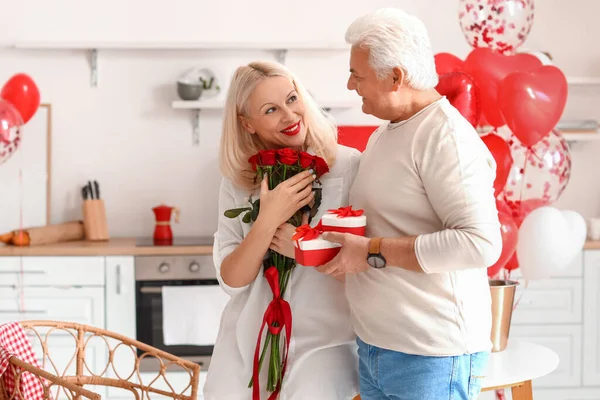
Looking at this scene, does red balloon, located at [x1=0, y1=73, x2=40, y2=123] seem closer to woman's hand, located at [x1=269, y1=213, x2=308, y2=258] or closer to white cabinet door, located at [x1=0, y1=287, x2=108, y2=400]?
white cabinet door, located at [x1=0, y1=287, x2=108, y2=400]

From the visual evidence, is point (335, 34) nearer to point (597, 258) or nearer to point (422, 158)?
point (597, 258)

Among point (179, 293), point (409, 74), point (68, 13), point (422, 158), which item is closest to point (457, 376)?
point (422, 158)

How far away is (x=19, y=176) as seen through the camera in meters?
4.11

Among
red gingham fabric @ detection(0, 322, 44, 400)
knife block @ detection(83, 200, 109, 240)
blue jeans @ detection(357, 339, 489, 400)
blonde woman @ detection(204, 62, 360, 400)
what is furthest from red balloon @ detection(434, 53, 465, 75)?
→ knife block @ detection(83, 200, 109, 240)

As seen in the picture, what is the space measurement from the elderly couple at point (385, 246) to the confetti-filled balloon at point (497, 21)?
1.18 meters

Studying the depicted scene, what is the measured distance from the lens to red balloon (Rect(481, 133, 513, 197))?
257cm

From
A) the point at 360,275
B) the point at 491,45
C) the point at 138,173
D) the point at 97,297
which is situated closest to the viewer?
the point at 360,275

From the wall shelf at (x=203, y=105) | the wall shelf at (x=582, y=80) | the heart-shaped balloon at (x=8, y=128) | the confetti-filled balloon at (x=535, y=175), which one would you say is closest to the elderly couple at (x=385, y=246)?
the confetti-filled balloon at (x=535, y=175)

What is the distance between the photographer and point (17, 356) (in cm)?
194

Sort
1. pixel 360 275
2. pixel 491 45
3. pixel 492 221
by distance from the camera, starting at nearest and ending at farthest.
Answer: pixel 492 221 < pixel 360 275 < pixel 491 45

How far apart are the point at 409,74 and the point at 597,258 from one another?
2.73 metres

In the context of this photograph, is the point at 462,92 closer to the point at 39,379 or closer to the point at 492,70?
the point at 492,70

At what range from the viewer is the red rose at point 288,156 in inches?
68.7

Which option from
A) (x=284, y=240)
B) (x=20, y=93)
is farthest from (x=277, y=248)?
(x=20, y=93)
